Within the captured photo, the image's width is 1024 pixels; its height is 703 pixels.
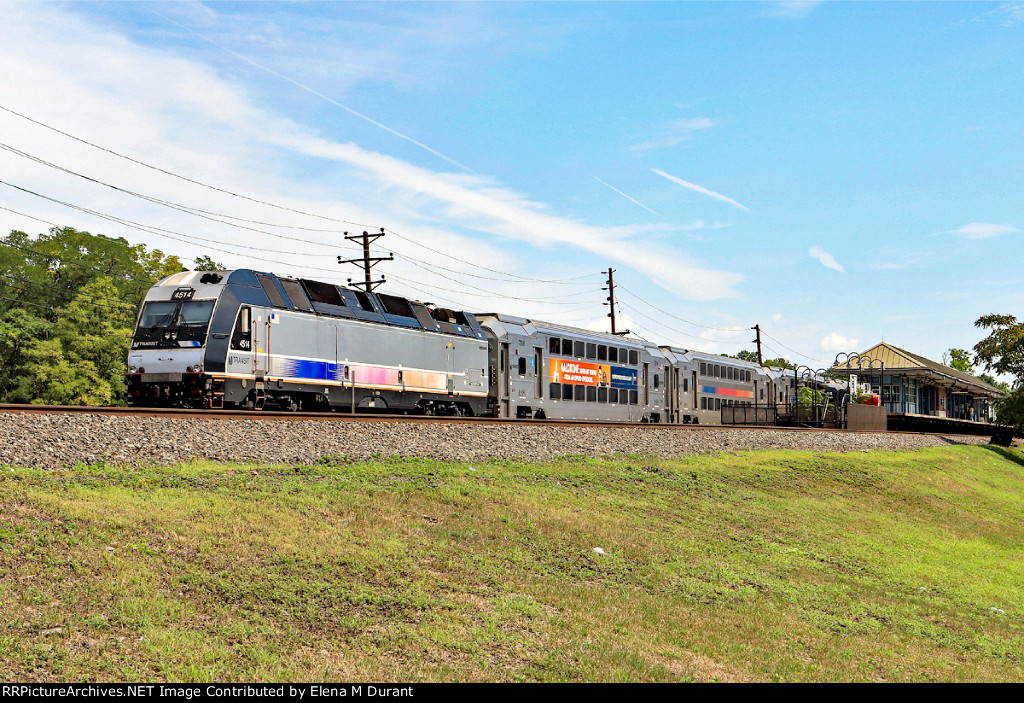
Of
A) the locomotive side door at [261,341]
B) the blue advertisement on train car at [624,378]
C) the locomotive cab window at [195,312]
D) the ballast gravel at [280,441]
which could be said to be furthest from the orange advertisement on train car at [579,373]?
the locomotive cab window at [195,312]

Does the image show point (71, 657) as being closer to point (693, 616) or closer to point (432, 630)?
point (432, 630)

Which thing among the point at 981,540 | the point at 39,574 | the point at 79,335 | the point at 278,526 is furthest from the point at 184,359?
the point at 79,335

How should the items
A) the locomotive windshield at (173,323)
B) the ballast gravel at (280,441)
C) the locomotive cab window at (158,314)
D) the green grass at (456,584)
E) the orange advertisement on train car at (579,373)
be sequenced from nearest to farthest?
the green grass at (456,584)
the ballast gravel at (280,441)
the locomotive windshield at (173,323)
the locomotive cab window at (158,314)
the orange advertisement on train car at (579,373)

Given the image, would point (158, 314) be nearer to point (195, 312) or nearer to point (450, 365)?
point (195, 312)

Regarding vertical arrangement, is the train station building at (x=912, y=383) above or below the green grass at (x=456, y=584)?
above

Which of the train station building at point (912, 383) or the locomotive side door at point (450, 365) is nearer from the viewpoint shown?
the locomotive side door at point (450, 365)

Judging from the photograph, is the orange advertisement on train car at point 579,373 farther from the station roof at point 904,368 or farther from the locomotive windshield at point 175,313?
the station roof at point 904,368

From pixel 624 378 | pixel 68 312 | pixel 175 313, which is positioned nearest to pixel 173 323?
pixel 175 313

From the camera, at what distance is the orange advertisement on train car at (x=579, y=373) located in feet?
120

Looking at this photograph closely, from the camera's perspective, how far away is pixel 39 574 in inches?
344

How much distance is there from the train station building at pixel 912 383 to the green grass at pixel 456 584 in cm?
6342

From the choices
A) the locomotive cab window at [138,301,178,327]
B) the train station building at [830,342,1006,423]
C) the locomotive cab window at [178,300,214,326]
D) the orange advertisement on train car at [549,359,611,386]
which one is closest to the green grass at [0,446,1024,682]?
the locomotive cab window at [178,300,214,326]

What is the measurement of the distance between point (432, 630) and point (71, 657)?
11.3ft

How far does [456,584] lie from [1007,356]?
5774 centimetres
